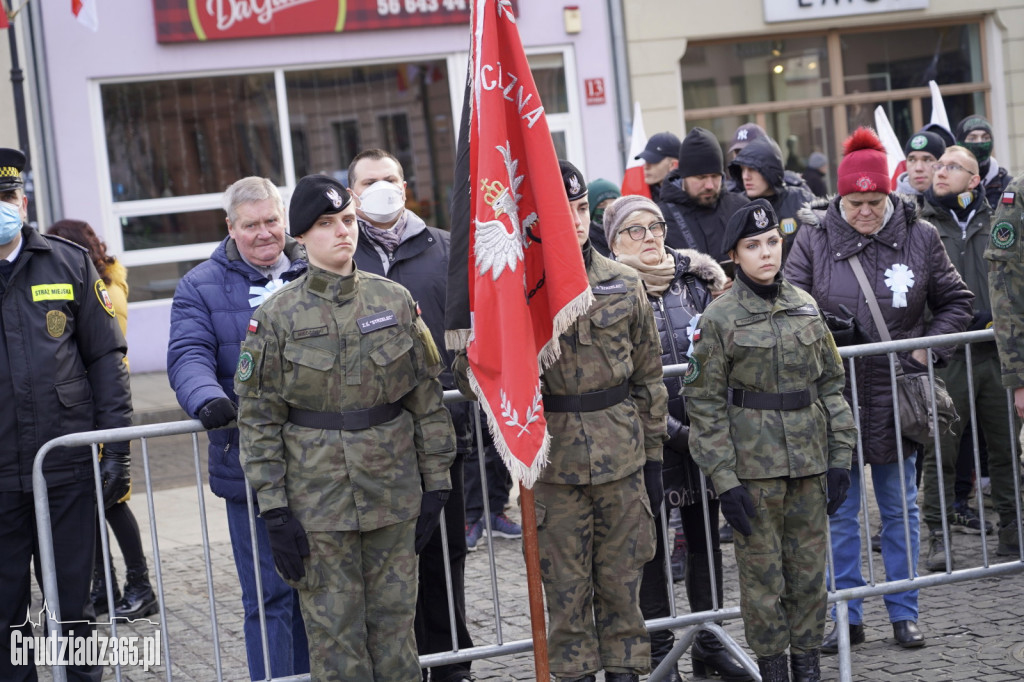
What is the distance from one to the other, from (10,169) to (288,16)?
9.94m

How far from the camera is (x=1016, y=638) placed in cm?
525

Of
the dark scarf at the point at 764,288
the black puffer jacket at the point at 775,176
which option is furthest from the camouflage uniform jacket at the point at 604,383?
the black puffer jacket at the point at 775,176

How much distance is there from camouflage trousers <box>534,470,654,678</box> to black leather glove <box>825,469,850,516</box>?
29.7 inches

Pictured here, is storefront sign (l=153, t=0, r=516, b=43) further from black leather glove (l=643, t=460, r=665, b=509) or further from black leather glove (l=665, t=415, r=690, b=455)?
black leather glove (l=643, t=460, r=665, b=509)

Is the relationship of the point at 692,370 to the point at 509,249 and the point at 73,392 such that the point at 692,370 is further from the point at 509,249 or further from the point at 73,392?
the point at 73,392

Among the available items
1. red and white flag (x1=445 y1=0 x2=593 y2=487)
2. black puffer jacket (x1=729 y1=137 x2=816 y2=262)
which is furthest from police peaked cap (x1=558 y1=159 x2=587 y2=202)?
black puffer jacket (x1=729 y1=137 x2=816 y2=262)

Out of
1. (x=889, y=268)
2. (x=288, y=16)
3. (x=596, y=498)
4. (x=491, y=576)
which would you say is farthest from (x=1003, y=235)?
(x=288, y=16)

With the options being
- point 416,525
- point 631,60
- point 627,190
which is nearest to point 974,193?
point 627,190

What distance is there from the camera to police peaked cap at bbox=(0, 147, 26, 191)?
476cm

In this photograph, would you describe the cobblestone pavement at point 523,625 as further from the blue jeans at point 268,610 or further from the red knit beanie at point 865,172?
the red knit beanie at point 865,172

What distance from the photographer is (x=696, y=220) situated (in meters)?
6.90

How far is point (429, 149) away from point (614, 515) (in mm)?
11513

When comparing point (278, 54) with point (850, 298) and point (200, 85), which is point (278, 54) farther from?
point (850, 298)

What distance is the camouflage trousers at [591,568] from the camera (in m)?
4.34
